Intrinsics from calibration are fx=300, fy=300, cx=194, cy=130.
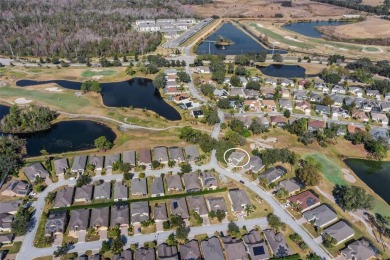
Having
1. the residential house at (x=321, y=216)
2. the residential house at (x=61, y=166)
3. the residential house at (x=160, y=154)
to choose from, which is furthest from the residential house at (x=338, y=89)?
the residential house at (x=61, y=166)

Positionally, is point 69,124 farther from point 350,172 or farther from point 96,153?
point 350,172

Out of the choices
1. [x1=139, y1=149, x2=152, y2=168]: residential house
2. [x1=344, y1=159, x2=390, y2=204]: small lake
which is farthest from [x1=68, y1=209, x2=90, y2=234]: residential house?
[x1=344, y1=159, x2=390, y2=204]: small lake

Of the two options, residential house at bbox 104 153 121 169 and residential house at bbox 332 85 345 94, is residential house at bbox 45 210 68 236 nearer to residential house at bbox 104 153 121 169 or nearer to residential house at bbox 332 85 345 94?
residential house at bbox 104 153 121 169

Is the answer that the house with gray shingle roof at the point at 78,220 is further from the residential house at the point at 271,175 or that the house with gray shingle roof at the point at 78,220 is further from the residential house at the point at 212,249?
the residential house at the point at 271,175

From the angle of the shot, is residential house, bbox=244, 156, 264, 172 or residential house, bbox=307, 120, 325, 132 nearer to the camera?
residential house, bbox=244, 156, 264, 172

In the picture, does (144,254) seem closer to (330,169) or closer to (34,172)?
(34,172)

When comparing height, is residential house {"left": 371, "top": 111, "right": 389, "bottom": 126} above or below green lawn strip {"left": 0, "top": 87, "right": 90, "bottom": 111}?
below
